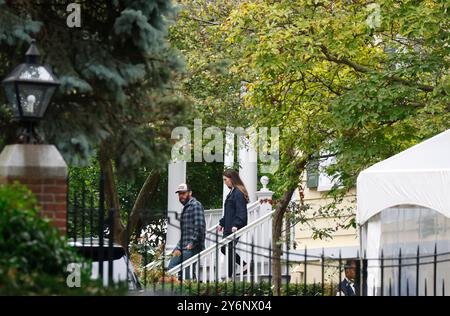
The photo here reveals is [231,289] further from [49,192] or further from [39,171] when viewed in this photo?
[39,171]

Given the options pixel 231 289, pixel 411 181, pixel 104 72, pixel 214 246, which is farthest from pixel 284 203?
pixel 104 72

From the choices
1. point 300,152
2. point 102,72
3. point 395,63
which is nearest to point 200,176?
point 300,152

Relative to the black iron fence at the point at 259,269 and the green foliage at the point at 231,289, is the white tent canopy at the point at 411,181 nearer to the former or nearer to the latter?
the black iron fence at the point at 259,269

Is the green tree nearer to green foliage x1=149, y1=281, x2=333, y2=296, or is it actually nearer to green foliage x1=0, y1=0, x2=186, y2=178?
green foliage x1=0, y1=0, x2=186, y2=178

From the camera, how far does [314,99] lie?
20.8 metres

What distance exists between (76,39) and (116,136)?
106 centimetres

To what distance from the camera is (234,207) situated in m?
21.0

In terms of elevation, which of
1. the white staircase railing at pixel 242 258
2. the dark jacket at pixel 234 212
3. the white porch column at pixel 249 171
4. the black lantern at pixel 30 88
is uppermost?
the white porch column at pixel 249 171

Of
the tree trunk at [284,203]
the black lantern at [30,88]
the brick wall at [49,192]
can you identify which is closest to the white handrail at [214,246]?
the tree trunk at [284,203]

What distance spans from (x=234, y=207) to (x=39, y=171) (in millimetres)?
10162

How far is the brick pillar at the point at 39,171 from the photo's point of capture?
1100 cm

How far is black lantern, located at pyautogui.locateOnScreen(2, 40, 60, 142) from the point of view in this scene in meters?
11.1

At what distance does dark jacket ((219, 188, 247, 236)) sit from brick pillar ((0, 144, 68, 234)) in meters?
9.56

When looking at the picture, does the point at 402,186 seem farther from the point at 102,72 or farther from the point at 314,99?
the point at 314,99
